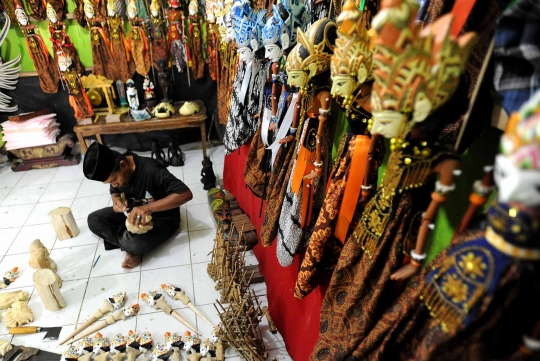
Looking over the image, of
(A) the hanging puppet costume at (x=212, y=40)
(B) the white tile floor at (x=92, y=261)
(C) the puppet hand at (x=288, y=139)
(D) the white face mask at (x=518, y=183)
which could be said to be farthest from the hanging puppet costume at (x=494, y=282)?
(A) the hanging puppet costume at (x=212, y=40)

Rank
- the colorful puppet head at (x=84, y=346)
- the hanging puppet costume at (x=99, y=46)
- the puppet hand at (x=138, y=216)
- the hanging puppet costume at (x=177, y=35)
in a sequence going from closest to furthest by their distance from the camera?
the colorful puppet head at (x=84, y=346) → the puppet hand at (x=138, y=216) → the hanging puppet costume at (x=99, y=46) → the hanging puppet costume at (x=177, y=35)

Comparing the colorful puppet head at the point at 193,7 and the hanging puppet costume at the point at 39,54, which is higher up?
the colorful puppet head at the point at 193,7

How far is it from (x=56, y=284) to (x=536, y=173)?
218 centimetres

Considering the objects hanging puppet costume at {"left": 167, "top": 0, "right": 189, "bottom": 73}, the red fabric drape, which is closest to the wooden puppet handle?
the red fabric drape

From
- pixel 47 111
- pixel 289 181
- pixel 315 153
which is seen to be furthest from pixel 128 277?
pixel 47 111

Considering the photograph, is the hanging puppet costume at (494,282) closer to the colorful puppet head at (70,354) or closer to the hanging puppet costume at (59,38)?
the colorful puppet head at (70,354)

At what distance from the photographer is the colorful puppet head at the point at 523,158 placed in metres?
0.37

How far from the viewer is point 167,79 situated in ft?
11.1

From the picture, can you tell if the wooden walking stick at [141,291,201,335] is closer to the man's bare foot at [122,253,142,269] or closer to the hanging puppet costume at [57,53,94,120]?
the man's bare foot at [122,253,142,269]

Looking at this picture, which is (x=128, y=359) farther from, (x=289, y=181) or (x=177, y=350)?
(x=289, y=181)

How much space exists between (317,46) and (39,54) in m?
3.40

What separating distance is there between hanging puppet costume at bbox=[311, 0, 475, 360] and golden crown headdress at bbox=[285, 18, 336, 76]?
36 cm

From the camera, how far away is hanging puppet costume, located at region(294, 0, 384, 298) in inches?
28.3

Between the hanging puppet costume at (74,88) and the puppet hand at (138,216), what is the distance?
176 centimetres
